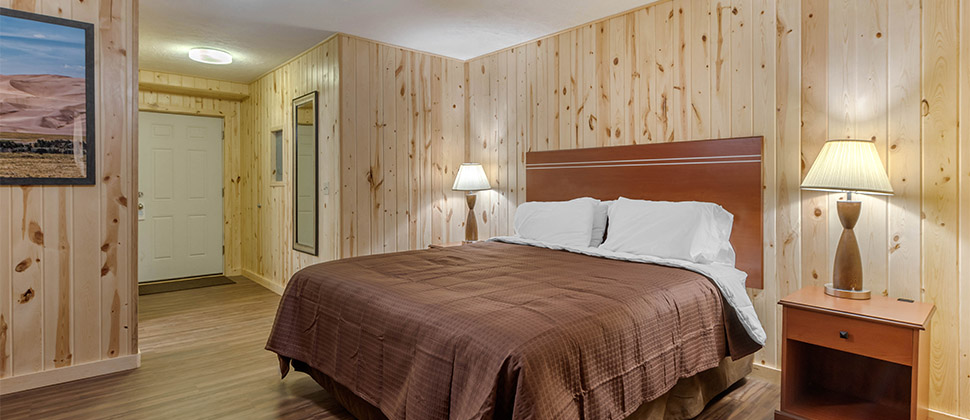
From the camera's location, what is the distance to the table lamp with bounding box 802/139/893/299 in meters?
2.21

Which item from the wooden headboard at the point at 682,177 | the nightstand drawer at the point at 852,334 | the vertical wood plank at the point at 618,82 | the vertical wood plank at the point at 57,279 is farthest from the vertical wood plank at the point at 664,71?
the vertical wood plank at the point at 57,279

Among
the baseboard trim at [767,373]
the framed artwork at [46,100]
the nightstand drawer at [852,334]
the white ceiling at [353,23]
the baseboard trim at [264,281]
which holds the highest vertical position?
the white ceiling at [353,23]

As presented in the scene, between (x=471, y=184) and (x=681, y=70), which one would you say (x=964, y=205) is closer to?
(x=681, y=70)

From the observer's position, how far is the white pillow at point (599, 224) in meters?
3.26

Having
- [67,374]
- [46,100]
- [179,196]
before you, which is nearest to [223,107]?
[179,196]

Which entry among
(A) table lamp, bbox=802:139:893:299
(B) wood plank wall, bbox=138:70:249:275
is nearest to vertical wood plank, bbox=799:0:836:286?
(A) table lamp, bbox=802:139:893:299

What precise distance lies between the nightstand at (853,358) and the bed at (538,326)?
0.22 meters

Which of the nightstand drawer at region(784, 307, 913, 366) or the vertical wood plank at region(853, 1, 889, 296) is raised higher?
the vertical wood plank at region(853, 1, 889, 296)

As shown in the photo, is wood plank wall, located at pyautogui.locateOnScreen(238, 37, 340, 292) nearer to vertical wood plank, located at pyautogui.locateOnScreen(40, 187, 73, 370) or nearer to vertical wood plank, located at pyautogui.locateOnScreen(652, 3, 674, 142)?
vertical wood plank, located at pyautogui.locateOnScreen(40, 187, 73, 370)

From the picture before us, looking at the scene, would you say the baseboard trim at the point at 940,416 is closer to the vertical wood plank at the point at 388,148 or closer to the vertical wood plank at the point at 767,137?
the vertical wood plank at the point at 767,137

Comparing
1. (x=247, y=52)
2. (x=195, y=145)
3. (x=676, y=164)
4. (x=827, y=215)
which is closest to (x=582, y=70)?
(x=676, y=164)

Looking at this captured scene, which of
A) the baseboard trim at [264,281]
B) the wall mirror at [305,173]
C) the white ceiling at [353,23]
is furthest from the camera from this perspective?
the baseboard trim at [264,281]

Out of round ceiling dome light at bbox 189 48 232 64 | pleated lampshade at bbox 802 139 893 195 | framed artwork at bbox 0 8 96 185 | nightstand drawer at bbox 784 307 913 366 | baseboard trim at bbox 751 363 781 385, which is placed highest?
round ceiling dome light at bbox 189 48 232 64

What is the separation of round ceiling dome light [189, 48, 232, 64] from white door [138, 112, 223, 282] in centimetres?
148
